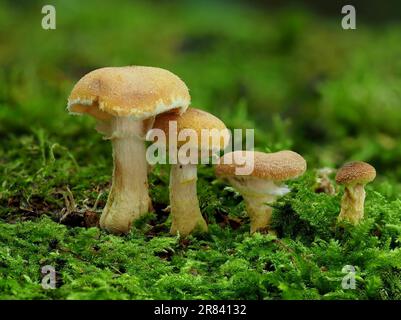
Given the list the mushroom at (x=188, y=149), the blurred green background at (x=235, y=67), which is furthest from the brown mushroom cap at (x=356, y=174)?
the blurred green background at (x=235, y=67)

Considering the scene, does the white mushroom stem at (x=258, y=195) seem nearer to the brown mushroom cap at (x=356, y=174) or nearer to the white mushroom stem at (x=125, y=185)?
the brown mushroom cap at (x=356, y=174)

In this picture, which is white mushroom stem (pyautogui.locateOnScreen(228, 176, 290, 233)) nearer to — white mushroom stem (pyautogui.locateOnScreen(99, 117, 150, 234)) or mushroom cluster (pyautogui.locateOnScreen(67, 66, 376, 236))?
mushroom cluster (pyautogui.locateOnScreen(67, 66, 376, 236))

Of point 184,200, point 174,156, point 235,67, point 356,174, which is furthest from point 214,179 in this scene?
point 235,67

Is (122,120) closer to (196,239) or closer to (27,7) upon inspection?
(196,239)

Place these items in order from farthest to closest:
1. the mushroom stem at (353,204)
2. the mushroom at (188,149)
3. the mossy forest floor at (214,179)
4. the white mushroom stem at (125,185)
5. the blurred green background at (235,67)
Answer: the blurred green background at (235,67)
the white mushroom stem at (125,185)
the mushroom stem at (353,204)
the mushroom at (188,149)
the mossy forest floor at (214,179)

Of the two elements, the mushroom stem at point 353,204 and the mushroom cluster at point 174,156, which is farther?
the mushroom stem at point 353,204

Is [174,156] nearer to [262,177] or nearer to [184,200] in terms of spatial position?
[184,200]

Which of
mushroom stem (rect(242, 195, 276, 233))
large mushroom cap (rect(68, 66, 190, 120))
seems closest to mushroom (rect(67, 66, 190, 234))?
large mushroom cap (rect(68, 66, 190, 120))
